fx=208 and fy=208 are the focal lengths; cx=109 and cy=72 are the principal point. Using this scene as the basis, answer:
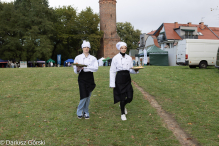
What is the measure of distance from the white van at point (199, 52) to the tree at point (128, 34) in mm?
48214

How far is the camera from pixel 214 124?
5.51 metres

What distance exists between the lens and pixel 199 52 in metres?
21.8

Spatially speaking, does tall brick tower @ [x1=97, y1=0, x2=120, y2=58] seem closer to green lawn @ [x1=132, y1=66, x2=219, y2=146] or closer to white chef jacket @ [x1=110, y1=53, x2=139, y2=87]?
green lawn @ [x1=132, y1=66, x2=219, y2=146]

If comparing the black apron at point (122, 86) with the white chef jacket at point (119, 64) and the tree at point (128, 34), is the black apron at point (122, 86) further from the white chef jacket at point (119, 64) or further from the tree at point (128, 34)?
the tree at point (128, 34)

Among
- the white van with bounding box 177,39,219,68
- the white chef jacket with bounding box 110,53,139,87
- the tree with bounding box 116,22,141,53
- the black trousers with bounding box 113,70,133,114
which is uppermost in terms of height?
the tree with bounding box 116,22,141,53

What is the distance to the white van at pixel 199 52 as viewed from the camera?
2173 centimetres

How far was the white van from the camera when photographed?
71.3ft

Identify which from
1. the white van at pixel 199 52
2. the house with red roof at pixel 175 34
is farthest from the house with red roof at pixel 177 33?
the white van at pixel 199 52

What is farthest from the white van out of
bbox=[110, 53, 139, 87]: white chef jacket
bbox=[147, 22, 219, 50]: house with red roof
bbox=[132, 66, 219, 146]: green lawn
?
bbox=[147, 22, 219, 50]: house with red roof

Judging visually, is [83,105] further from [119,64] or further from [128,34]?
[128,34]

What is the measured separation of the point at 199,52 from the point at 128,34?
50.1 m

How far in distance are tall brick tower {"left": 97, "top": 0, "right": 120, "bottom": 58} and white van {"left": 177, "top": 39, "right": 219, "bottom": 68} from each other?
38.8 m

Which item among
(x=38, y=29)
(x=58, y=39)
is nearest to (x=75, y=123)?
(x=38, y=29)

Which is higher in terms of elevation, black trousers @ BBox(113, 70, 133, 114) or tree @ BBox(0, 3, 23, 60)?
tree @ BBox(0, 3, 23, 60)
